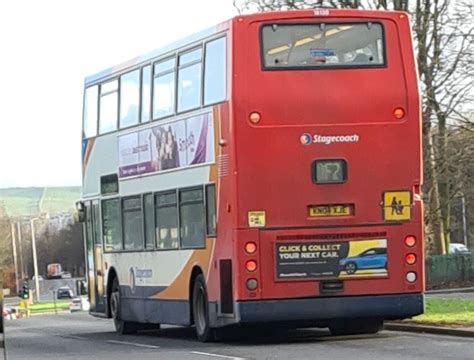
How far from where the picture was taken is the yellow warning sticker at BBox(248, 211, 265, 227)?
62.8 feet

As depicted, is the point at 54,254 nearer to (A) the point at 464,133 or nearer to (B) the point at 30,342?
(A) the point at 464,133

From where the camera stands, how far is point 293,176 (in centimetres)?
1936

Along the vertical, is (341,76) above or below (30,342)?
above

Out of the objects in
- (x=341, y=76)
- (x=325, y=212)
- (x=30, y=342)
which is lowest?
(x=30, y=342)

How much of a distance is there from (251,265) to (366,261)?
1.67 metres

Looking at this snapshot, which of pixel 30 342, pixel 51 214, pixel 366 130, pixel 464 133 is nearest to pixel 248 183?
pixel 366 130

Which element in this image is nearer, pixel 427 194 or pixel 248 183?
pixel 248 183

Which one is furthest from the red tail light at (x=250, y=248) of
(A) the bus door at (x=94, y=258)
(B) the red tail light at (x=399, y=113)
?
(A) the bus door at (x=94, y=258)

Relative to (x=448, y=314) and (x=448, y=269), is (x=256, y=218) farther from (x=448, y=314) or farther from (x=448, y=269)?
(x=448, y=269)

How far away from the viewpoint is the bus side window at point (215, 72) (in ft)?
64.3

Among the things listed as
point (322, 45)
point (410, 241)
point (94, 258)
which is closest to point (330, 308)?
point (410, 241)

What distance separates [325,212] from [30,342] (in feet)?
28.6

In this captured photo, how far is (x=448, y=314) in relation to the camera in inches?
918

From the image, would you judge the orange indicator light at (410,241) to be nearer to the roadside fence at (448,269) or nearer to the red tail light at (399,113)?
the red tail light at (399,113)
